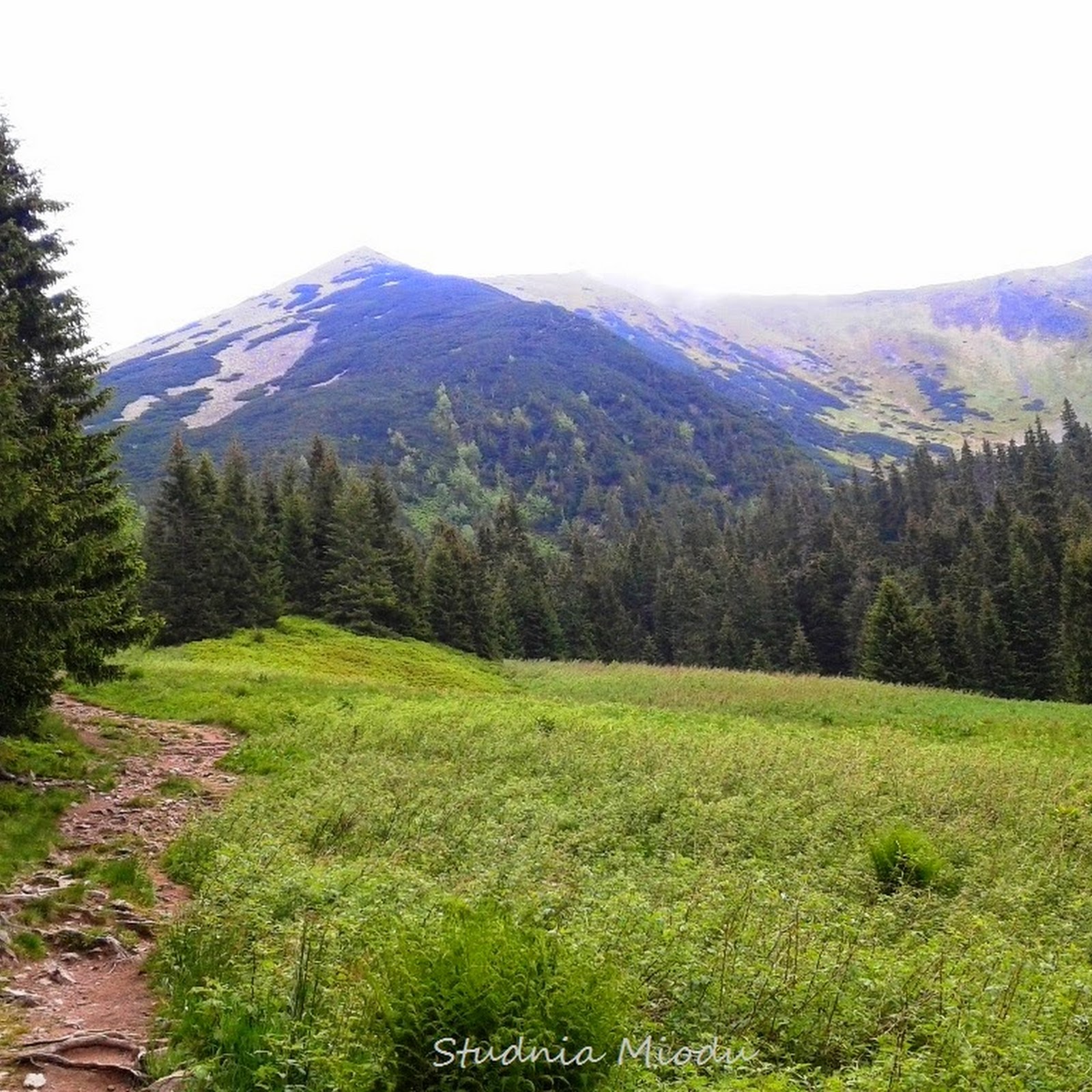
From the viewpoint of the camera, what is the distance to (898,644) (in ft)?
182

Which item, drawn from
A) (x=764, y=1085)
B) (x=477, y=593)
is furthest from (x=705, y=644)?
(x=764, y=1085)

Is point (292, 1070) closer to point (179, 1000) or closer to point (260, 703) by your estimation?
point (179, 1000)

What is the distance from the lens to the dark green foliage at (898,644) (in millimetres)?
54781

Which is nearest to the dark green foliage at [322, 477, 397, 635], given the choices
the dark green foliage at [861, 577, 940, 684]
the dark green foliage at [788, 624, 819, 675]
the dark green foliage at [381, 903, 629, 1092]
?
the dark green foliage at [861, 577, 940, 684]

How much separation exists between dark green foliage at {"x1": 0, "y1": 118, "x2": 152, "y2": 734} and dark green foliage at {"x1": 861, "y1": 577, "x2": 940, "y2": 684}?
4975 centimetres

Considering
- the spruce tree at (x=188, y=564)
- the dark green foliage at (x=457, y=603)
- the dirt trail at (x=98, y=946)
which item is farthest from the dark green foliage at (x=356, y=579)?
the dirt trail at (x=98, y=946)

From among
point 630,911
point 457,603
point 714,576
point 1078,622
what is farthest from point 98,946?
point 714,576

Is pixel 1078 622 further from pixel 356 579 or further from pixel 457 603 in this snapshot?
pixel 356 579

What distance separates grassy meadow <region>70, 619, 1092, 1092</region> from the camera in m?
5.02

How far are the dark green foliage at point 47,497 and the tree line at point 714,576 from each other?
98.2ft

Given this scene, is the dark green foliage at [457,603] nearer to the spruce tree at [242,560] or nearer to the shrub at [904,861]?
the spruce tree at [242,560]

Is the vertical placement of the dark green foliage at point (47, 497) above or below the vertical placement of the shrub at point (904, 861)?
above

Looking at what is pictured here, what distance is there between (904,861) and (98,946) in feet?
32.7

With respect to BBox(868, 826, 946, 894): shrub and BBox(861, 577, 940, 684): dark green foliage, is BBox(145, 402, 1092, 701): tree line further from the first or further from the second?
BBox(868, 826, 946, 894): shrub
